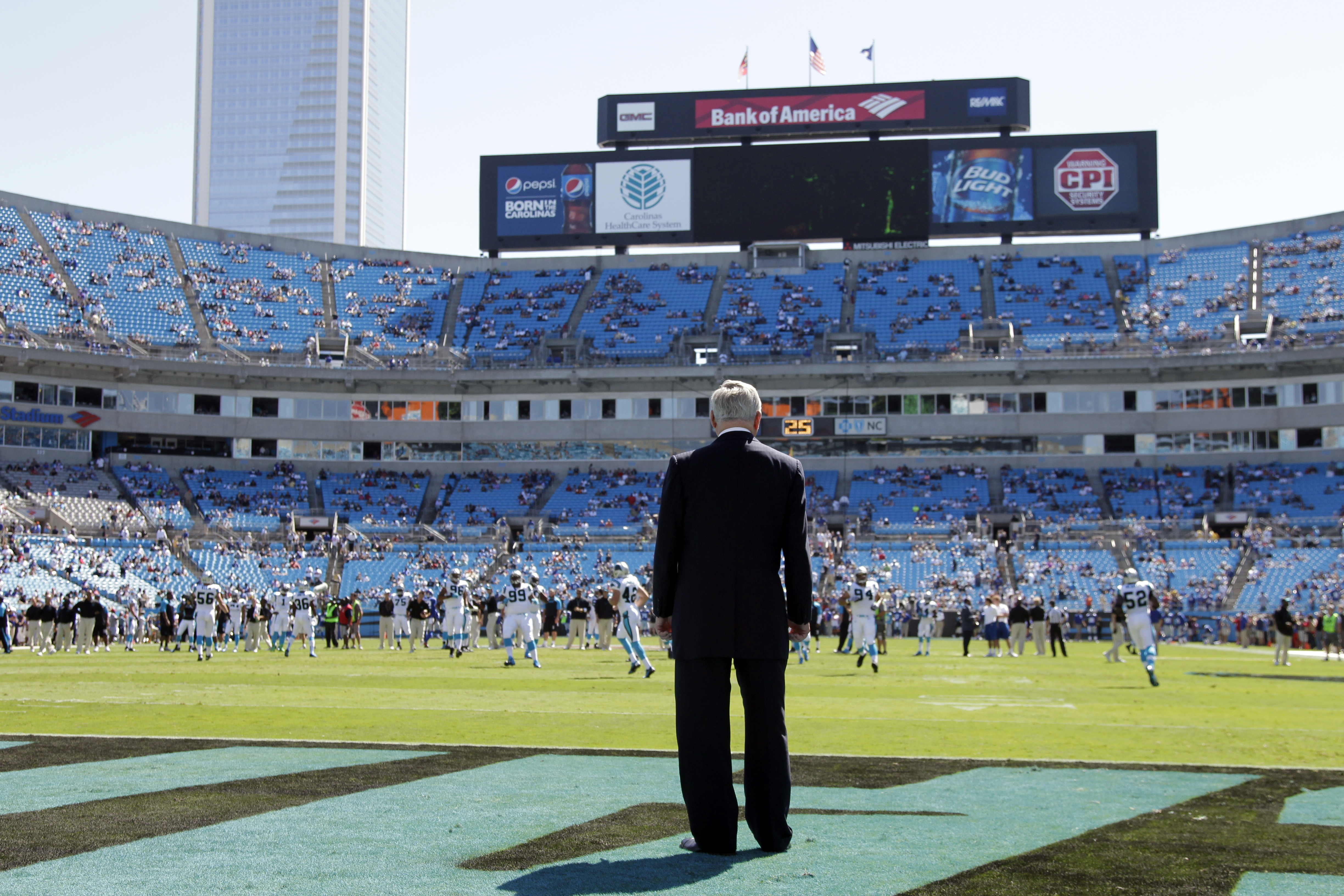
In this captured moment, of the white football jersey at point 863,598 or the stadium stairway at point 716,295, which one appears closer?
the white football jersey at point 863,598

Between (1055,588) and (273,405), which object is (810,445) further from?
(273,405)

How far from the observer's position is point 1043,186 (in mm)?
72562

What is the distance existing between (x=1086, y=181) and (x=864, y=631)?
5358 cm

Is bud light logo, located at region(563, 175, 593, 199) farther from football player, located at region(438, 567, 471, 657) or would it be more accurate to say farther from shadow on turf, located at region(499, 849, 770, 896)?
shadow on turf, located at region(499, 849, 770, 896)

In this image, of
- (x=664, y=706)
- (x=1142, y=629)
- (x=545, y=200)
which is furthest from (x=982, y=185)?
(x=664, y=706)

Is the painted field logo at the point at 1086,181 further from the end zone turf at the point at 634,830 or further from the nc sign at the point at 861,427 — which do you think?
the end zone turf at the point at 634,830

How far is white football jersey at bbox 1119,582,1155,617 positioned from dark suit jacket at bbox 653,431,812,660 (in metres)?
19.5

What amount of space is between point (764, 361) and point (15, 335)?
128 feet

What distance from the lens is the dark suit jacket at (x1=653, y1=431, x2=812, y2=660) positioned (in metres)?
6.06

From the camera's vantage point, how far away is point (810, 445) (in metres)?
70.2

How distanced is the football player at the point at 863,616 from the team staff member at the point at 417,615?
12808 millimetres

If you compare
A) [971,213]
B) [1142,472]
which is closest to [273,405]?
[971,213]

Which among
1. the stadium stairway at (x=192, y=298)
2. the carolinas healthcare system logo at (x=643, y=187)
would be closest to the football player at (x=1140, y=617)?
the carolinas healthcare system logo at (x=643, y=187)

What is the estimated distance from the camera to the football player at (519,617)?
85.7 ft
